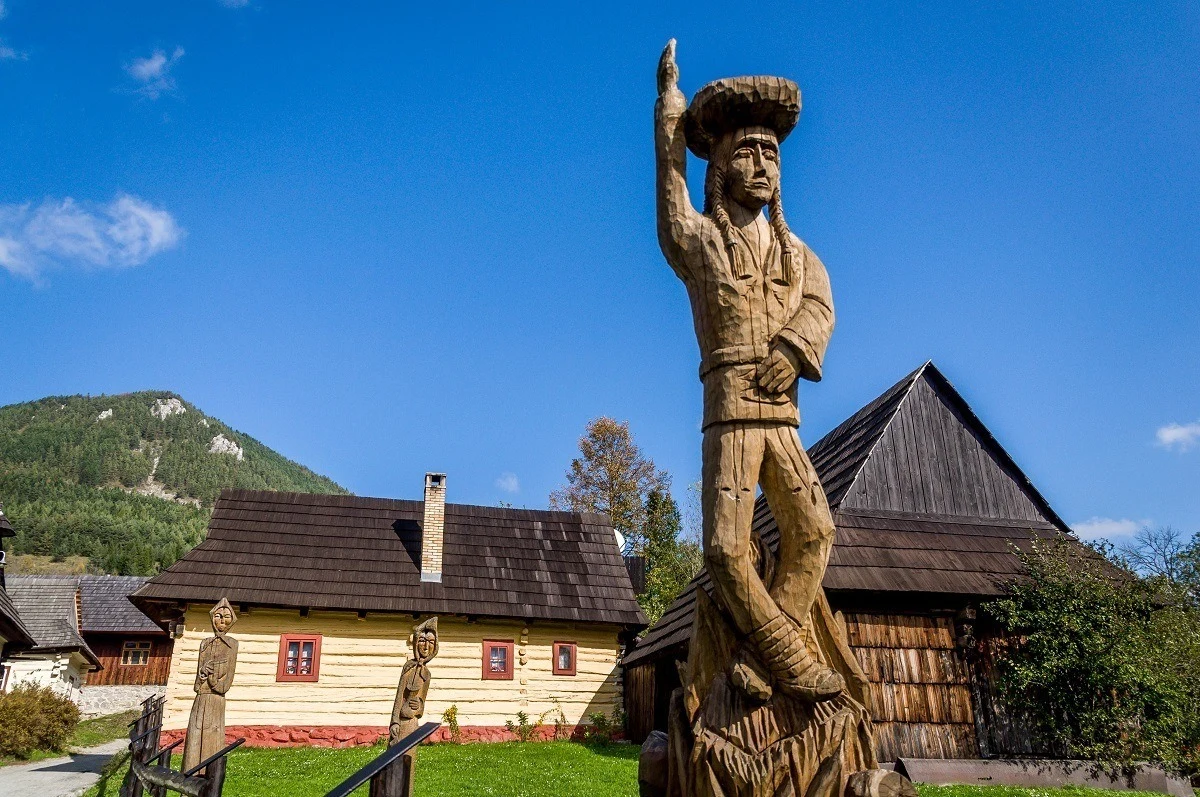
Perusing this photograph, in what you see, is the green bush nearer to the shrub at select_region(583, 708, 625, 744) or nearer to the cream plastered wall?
the cream plastered wall

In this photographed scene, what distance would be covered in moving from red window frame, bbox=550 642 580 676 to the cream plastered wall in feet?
0.25

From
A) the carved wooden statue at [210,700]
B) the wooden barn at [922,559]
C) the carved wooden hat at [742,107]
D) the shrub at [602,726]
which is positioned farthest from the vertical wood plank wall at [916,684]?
the shrub at [602,726]

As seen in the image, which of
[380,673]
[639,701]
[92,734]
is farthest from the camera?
[92,734]

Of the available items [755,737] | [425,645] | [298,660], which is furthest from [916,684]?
[298,660]

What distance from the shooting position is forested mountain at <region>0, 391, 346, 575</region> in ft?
268

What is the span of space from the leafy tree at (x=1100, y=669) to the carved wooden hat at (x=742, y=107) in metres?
8.88

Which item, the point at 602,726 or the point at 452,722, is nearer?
the point at 452,722

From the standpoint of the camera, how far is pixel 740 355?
3.60m

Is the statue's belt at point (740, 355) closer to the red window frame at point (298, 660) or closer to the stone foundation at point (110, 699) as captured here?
the red window frame at point (298, 660)

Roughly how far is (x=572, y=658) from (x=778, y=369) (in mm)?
16220

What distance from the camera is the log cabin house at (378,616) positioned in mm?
16828

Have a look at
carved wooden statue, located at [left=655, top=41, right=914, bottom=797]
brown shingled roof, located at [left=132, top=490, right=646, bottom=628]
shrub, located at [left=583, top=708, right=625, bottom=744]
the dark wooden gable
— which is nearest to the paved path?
brown shingled roof, located at [left=132, top=490, right=646, bottom=628]

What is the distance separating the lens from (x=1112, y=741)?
10.3 metres

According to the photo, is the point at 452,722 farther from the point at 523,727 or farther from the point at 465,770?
the point at 465,770
